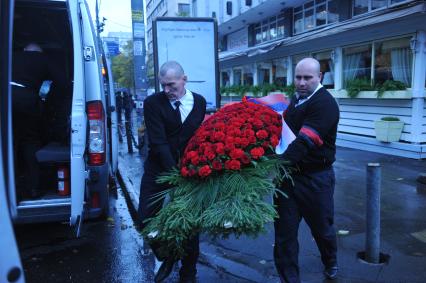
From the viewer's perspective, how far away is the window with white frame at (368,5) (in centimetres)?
1180

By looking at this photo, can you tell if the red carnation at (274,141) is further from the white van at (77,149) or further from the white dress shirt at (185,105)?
the white van at (77,149)

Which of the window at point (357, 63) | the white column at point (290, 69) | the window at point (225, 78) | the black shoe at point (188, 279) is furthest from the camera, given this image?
the window at point (225, 78)

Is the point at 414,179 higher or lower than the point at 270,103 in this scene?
lower

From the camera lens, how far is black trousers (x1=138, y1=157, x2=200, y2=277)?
139 inches

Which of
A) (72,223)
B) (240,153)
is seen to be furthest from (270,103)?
(72,223)

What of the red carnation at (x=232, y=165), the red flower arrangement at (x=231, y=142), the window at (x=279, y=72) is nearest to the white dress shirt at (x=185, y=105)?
the red flower arrangement at (x=231, y=142)

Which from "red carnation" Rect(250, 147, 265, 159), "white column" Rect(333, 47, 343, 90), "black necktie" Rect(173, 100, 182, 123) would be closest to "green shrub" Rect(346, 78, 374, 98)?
"white column" Rect(333, 47, 343, 90)

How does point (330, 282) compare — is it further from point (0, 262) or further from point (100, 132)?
point (0, 262)

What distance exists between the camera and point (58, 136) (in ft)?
16.9

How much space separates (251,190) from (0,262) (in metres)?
1.74

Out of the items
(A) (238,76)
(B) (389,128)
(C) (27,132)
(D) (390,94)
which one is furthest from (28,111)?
(A) (238,76)

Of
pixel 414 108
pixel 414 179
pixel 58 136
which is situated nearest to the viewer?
pixel 58 136

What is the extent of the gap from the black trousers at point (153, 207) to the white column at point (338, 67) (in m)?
9.94

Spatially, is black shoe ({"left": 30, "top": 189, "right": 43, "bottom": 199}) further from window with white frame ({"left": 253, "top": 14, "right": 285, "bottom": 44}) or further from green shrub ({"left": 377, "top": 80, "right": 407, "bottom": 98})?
window with white frame ({"left": 253, "top": 14, "right": 285, "bottom": 44})
